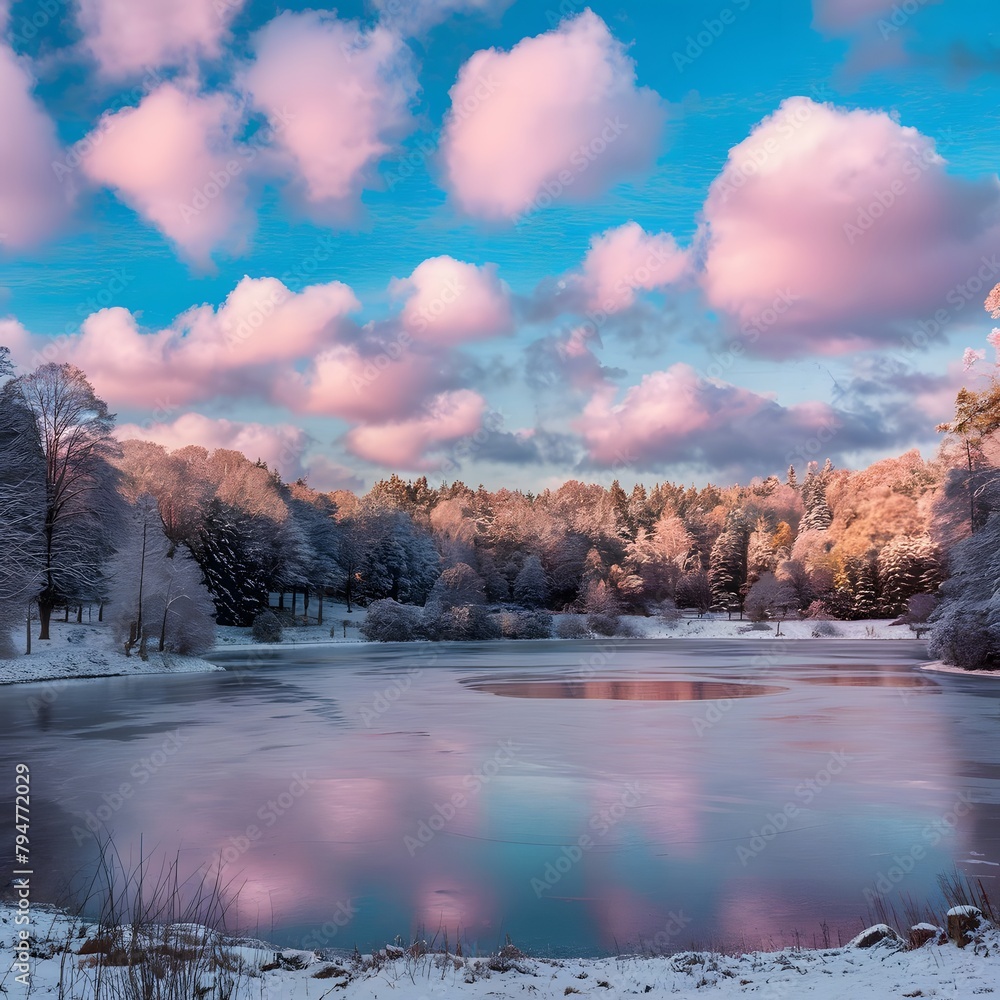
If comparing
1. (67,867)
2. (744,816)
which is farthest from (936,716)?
(67,867)

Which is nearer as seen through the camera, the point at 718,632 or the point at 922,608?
the point at 922,608

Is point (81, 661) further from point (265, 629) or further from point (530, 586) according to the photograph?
point (530, 586)

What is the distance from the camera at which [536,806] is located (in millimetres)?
13023

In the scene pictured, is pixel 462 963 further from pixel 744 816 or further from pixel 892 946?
pixel 744 816

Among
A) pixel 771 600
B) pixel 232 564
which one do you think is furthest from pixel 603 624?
pixel 232 564

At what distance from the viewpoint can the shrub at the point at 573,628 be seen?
283 feet

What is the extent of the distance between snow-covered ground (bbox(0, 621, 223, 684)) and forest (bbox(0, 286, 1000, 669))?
0.92 meters

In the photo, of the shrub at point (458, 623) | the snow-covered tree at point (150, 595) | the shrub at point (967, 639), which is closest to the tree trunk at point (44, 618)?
the snow-covered tree at point (150, 595)

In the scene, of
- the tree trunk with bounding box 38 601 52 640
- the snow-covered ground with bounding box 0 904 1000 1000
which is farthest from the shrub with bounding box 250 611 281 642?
the snow-covered ground with bounding box 0 904 1000 1000

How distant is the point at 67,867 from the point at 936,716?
796 inches

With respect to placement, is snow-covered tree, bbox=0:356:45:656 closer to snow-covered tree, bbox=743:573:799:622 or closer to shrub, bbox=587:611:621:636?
shrub, bbox=587:611:621:636

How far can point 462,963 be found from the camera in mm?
6918

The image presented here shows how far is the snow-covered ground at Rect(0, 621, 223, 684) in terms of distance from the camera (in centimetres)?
3747

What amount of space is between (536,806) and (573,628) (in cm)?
7389
